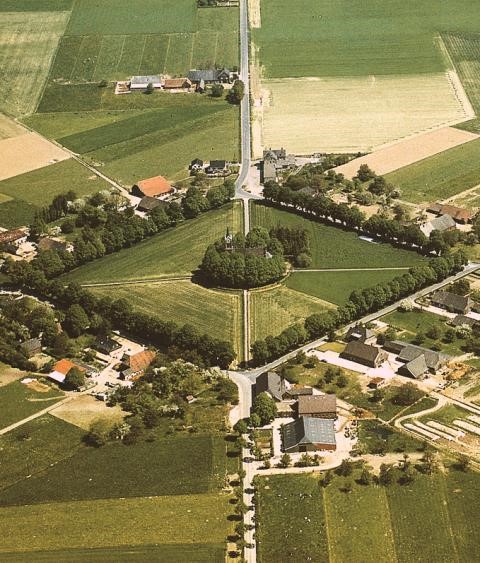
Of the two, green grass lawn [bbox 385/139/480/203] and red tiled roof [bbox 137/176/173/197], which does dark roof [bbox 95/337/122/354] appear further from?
green grass lawn [bbox 385/139/480/203]

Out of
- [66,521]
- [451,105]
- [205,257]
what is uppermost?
[451,105]

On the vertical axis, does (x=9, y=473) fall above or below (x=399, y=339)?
below

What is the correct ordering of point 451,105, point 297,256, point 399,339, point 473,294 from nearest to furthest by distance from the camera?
1. point 399,339
2. point 473,294
3. point 297,256
4. point 451,105

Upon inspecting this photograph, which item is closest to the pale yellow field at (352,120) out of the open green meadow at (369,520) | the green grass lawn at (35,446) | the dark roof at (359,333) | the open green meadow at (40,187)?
the open green meadow at (40,187)

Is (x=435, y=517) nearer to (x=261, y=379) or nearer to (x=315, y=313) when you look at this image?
(x=261, y=379)

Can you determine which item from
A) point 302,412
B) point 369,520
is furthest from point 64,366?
point 369,520

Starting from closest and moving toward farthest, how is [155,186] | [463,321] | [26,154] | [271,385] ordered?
[271,385] < [463,321] < [155,186] < [26,154]

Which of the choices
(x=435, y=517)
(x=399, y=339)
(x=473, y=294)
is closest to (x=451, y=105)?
(x=473, y=294)

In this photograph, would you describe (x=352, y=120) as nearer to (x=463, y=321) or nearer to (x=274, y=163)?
(x=274, y=163)
